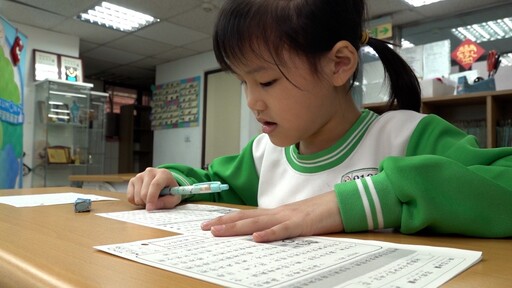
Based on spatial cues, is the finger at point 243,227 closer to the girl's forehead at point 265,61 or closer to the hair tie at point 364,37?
the girl's forehead at point 265,61

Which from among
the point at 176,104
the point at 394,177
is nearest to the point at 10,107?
the point at 394,177

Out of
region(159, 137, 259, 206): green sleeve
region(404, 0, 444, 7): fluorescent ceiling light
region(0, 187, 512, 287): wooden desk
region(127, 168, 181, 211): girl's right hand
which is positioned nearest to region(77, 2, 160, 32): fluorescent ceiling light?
region(404, 0, 444, 7): fluorescent ceiling light

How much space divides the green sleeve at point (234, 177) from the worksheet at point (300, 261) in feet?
1.76

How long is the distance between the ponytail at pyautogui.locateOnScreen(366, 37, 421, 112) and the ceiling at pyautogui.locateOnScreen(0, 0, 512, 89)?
199cm

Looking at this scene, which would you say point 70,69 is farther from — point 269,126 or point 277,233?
point 277,233

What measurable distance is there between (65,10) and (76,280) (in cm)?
387

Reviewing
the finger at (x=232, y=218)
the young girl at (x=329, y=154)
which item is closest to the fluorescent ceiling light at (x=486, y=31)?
the young girl at (x=329, y=154)

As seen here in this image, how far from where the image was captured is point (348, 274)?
284 millimetres

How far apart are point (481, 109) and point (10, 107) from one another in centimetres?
292

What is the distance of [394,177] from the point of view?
1.56 ft

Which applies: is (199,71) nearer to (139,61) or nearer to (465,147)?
(139,61)

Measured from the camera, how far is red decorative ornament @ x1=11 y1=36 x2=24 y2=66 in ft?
8.57

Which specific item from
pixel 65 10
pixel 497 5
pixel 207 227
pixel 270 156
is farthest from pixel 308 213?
pixel 65 10

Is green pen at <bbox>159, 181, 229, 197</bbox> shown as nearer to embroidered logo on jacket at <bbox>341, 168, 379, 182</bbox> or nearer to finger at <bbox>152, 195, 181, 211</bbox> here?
finger at <bbox>152, 195, 181, 211</bbox>
